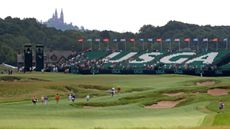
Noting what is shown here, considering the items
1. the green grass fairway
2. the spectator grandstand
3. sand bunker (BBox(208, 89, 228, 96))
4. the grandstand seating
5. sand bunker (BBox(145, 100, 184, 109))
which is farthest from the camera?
the grandstand seating

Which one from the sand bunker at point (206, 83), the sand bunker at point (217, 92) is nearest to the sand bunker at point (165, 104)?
the sand bunker at point (217, 92)

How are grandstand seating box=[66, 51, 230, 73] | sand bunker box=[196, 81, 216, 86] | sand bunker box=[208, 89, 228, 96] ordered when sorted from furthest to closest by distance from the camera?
1. grandstand seating box=[66, 51, 230, 73]
2. sand bunker box=[196, 81, 216, 86]
3. sand bunker box=[208, 89, 228, 96]

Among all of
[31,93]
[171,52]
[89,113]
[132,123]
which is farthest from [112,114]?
[171,52]

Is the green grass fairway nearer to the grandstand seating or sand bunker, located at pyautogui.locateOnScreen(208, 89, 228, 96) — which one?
sand bunker, located at pyautogui.locateOnScreen(208, 89, 228, 96)

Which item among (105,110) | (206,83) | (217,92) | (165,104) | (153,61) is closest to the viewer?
(105,110)

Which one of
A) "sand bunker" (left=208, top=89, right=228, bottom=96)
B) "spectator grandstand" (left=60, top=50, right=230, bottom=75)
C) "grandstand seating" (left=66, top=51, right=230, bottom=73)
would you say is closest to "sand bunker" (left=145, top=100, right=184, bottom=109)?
"sand bunker" (left=208, top=89, right=228, bottom=96)

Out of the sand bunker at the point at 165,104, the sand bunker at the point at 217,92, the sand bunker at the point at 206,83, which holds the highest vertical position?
the sand bunker at the point at 206,83

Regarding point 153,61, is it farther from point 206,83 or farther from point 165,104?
point 165,104

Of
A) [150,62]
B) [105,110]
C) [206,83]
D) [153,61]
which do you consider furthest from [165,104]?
[153,61]

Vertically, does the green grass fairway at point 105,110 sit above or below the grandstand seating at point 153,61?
below

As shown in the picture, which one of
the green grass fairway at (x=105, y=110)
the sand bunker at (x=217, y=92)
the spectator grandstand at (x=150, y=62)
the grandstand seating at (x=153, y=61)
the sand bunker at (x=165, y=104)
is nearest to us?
the green grass fairway at (x=105, y=110)

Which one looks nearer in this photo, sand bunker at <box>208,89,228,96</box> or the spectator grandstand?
sand bunker at <box>208,89,228,96</box>

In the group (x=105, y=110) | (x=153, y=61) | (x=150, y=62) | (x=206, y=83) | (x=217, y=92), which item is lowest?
(x=105, y=110)

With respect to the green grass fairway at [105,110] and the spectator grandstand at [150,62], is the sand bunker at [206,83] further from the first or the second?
the spectator grandstand at [150,62]
